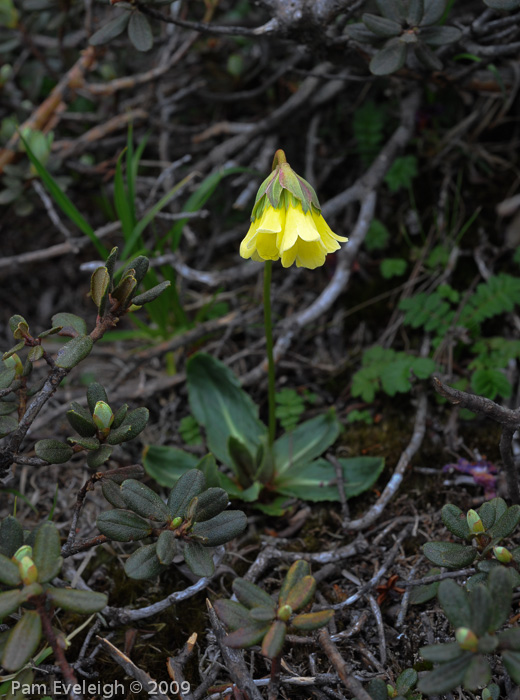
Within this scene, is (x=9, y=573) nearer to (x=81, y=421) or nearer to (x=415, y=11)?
(x=81, y=421)

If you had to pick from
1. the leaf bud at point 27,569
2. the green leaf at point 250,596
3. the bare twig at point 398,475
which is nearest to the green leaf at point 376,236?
the bare twig at point 398,475

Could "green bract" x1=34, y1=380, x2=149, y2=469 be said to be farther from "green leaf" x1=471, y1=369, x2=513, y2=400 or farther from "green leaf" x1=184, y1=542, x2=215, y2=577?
"green leaf" x1=471, y1=369, x2=513, y2=400

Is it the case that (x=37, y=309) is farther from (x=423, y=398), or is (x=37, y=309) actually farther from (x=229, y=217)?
(x=423, y=398)

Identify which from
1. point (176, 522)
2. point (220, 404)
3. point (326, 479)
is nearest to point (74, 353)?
point (176, 522)

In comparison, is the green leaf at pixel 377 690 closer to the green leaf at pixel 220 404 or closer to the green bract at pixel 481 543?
the green bract at pixel 481 543

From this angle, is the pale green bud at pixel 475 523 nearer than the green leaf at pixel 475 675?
No

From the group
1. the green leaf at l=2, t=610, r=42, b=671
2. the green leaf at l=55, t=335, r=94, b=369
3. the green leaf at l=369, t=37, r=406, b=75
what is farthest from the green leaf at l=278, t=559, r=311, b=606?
the green leaf at l=369, t=37, r=406, b=75

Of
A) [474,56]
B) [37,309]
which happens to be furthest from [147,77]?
[474,56]
